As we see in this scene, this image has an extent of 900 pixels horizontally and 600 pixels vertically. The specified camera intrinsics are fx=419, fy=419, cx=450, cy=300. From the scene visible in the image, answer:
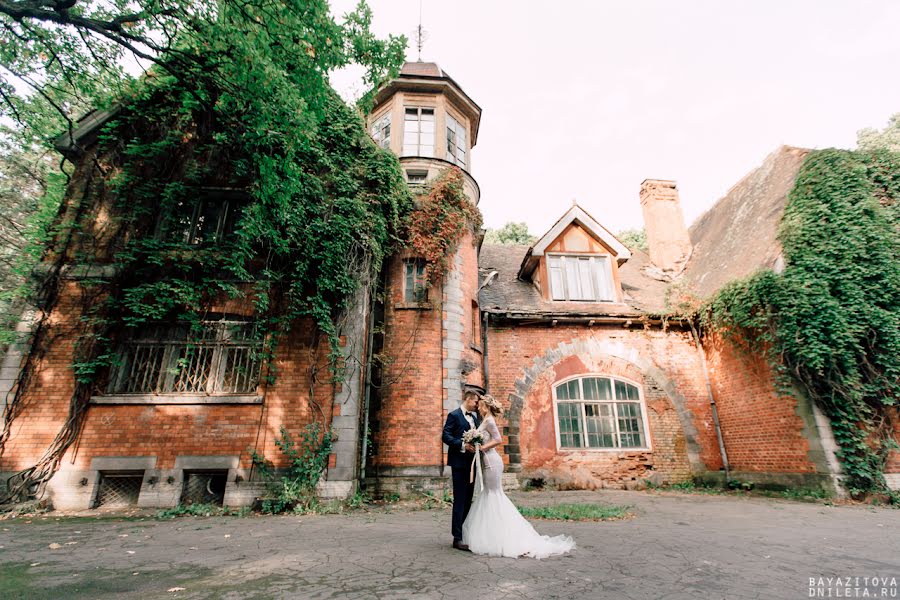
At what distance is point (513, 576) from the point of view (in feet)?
12.0

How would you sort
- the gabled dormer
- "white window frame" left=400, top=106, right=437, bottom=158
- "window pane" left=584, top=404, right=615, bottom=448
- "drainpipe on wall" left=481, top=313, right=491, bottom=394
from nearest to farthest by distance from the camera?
"drainpipe on wall" left=481, top=313, right=491, bottom=394, "window pane" left=584, top=404, right=615, bottom=448, "white window frame" left=400, top=106, right=437, bottom=158, the gabled dormer

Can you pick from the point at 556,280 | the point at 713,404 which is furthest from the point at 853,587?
the point at 556,280

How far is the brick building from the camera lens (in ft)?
26.5

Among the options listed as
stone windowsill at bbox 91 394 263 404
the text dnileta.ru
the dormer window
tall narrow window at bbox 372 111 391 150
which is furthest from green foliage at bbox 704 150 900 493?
stone windowsill at bbox 91 394 263 404

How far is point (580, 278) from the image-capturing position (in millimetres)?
13773

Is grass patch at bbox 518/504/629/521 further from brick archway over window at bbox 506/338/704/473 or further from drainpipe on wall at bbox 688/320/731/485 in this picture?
drainpipe on wall at bbox 688/320/731/485

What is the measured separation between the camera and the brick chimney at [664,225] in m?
16.3

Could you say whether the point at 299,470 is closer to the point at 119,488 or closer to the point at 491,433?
the point at 119,488

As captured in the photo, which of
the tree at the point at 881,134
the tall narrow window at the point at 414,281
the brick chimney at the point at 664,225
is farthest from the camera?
the tree at the point at 881,134

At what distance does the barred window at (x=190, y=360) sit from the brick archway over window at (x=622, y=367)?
681 centimetres

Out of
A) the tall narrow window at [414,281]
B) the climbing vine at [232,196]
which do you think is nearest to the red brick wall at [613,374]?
the tall narrow window at [414,281]

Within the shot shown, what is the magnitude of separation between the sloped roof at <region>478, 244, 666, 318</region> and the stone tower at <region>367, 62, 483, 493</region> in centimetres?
149

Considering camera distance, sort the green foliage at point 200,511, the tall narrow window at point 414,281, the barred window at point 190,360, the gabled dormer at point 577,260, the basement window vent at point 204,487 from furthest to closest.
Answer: the gabled dormer at point 577,260
the tall narrow window at point 414,281
the barred window at point 190,360
the basement window vent at point 204,487
the green foliage at point 200,511

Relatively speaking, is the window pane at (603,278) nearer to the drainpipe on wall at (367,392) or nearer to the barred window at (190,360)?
the drainpipe on wall at (367,392)
